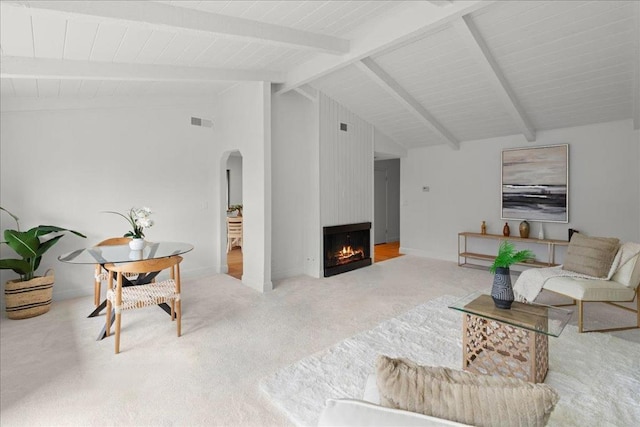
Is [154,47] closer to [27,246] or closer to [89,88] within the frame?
[89,88]

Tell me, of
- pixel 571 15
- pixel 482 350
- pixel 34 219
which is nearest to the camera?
pixel 482 350

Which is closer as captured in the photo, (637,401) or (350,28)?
(637,401)

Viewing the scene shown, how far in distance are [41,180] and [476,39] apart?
5.06m

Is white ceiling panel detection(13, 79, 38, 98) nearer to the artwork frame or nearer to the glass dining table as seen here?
the glass dining table

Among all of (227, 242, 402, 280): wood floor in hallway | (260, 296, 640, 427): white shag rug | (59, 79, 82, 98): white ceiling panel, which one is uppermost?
(59, 79, 82, 98): white ceiling panel

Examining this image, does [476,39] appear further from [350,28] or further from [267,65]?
[267,65]

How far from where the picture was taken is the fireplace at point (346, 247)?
202 inches

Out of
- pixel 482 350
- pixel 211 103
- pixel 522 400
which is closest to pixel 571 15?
pixel 482 350

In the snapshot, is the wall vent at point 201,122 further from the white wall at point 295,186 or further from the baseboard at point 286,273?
the baseboard at point 286,273

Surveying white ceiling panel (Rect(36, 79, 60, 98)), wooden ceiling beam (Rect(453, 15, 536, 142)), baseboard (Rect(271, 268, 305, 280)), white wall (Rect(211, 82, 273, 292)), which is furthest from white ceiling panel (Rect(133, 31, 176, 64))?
baseboard (Rect(271, 268, 305, 280))

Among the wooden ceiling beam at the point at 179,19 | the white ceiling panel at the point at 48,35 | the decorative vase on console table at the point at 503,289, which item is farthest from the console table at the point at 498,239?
the white ceiling panel at the point at 48,35

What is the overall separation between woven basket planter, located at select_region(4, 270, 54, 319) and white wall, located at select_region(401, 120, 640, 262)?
19.5 ft

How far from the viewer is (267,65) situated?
4027 millimetres

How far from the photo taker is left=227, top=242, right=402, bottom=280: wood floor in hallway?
542cm
